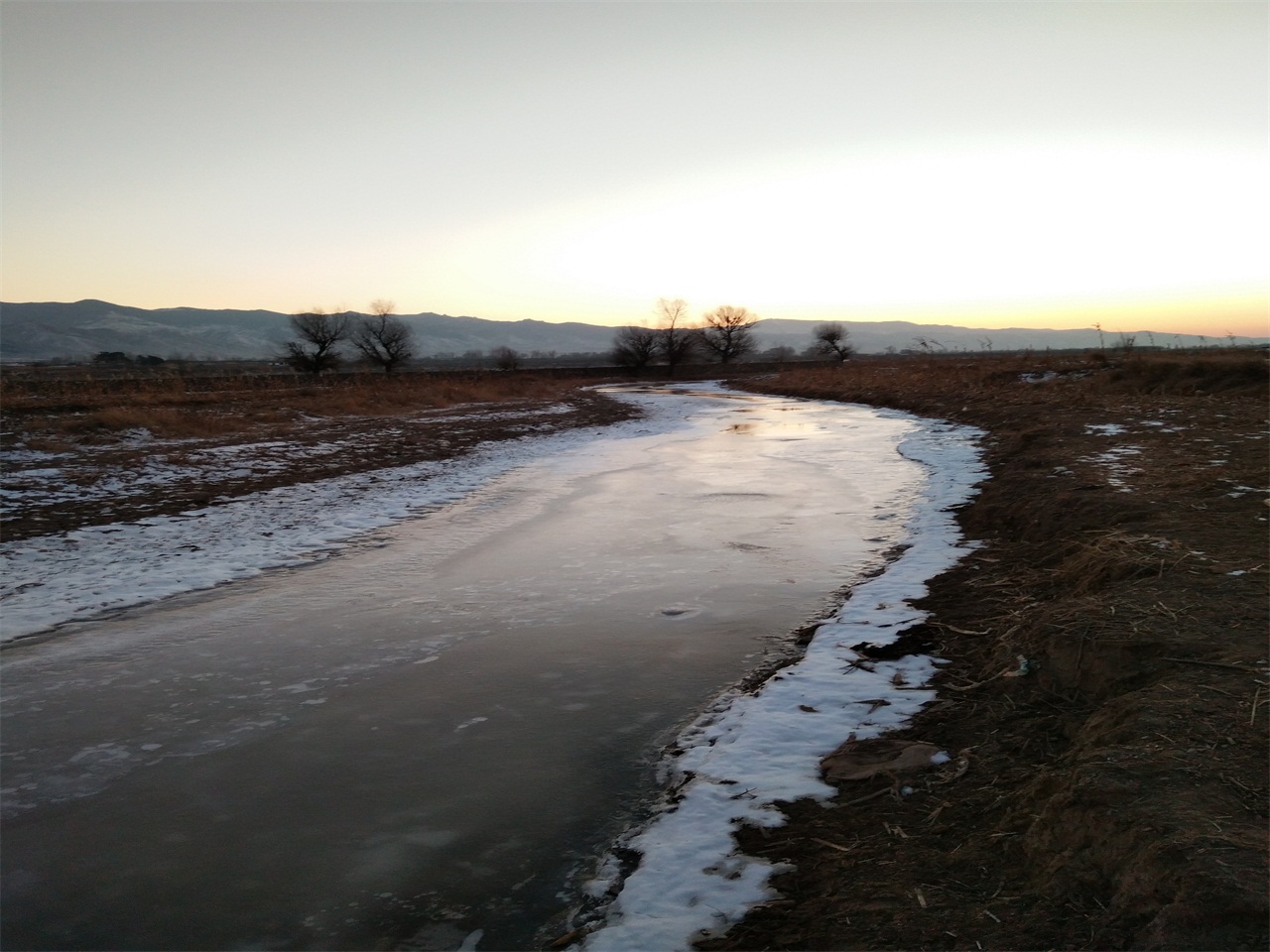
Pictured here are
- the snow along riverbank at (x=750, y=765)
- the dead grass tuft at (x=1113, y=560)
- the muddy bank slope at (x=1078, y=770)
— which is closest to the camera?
the muddy bank slope at (x=1078, y=770)

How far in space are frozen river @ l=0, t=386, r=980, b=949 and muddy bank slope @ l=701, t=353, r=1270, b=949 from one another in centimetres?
125

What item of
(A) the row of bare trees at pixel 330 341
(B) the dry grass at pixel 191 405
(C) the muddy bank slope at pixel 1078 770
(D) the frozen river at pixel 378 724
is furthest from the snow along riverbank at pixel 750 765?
(A) the row of bare trees at pixel 330 341

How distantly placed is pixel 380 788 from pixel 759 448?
58.8 ft

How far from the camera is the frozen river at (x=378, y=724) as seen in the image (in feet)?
11.2

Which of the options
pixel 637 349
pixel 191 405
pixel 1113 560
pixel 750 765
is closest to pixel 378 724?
pixel 750 765

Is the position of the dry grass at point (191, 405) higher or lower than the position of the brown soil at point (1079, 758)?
higher

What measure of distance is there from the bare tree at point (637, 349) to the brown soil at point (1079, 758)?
86.0 m

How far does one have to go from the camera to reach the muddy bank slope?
106 inches

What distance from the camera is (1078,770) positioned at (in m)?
3.47

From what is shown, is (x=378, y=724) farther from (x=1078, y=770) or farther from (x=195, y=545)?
(x=195, y=545)

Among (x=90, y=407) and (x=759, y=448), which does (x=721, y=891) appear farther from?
(x=90, y=407)

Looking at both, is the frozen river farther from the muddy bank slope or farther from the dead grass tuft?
the dead grass tuft

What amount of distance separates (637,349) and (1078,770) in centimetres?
9296

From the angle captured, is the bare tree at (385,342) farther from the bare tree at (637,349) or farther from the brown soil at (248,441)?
the brown soil at (248,441)
